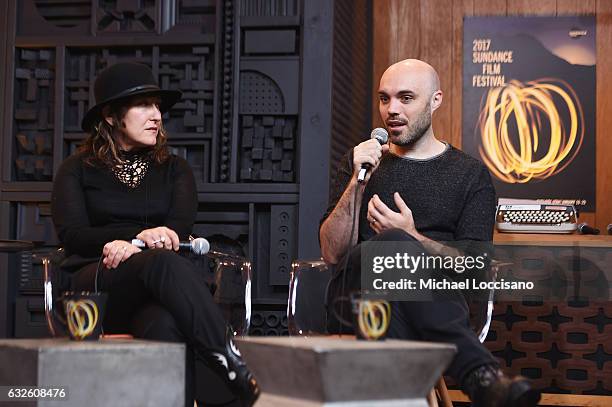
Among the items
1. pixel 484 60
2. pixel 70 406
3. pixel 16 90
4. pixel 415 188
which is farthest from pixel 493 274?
pixel 16 90

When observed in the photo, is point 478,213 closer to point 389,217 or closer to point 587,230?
point 389,217

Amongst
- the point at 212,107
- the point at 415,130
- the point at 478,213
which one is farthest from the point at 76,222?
the point at 478,213

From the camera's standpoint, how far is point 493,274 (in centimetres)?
273

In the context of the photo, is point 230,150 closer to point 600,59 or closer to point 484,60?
point 484,60

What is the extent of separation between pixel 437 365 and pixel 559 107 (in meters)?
2.61

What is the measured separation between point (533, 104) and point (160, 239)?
6.89ft

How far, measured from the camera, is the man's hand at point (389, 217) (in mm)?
2613

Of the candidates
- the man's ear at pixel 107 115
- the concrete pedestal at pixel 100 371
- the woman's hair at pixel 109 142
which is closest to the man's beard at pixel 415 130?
the woman's hair at pixel 109 142

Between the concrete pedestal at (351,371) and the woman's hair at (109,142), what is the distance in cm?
149

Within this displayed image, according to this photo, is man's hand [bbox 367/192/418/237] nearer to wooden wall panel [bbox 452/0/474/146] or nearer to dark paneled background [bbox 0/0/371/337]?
dark paneled background [bbox 0/0/371/337]

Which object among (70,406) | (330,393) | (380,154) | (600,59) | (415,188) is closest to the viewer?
(330,393)

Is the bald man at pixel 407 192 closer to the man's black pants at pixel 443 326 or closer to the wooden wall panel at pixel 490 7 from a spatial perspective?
the man's black pants at pixel 443 326

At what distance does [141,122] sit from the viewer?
3146 mm

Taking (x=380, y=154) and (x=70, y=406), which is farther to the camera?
(x=380, y=154)
